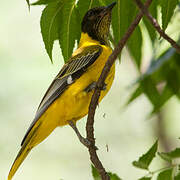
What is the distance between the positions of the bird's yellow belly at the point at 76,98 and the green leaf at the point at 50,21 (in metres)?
0.71

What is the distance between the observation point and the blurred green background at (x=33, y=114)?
456 inches

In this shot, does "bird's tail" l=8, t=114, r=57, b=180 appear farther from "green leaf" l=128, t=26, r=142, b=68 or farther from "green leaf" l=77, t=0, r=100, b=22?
"green leaf" l=77, t=0, r=100, b=22

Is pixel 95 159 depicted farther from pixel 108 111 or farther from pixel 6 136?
pixel 108 111

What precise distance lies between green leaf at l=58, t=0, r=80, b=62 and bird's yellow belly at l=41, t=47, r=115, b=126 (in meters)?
0.55

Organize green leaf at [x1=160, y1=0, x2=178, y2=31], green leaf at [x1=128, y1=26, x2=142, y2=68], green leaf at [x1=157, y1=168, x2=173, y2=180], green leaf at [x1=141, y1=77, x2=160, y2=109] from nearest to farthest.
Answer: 1. green leaf at [x1=160, y1=0, x2=178, y2=31]
2. green leaf at [x1=157, y1=168, x2=173, y2=180]
3. green leaf at [x1=128, y1=26, x2=142, y2=68]
4. green leaf at [x1=141, y1=77, x2=160, y2=109]

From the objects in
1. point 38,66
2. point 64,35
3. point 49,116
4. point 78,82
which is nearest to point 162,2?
point 64,35

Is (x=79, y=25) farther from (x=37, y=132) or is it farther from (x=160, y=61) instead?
(x=160, y=61)

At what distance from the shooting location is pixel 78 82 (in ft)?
15.1

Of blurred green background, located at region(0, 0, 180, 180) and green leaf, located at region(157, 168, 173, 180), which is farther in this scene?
blurred green background, located at region(0, 0, 180, 180)

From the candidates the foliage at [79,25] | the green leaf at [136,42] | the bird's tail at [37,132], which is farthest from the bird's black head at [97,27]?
the bird's tail at [37,132]

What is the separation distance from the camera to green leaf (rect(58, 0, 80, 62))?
160 inches

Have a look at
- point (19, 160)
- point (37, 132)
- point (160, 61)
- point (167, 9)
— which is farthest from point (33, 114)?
point (167, 9)

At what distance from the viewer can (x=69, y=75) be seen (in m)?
4.75

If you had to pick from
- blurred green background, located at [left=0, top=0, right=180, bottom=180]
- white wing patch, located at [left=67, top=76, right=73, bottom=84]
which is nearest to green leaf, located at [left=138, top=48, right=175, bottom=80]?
white wing patch, located at [left=67, top=76, right=73, bottom=84]
